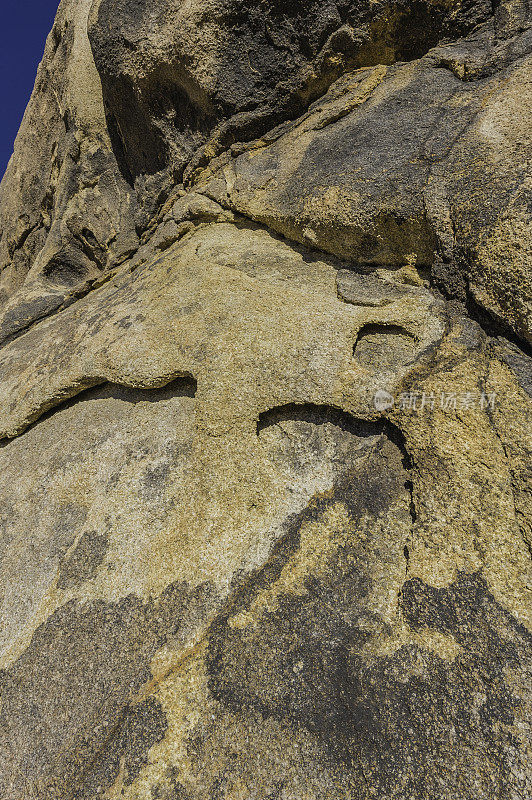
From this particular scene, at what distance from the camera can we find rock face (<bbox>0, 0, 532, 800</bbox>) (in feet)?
4.81

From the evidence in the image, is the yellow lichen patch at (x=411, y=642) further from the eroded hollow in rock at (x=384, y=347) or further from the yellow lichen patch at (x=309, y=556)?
the eroded hollow in rock at (x=384, y=347)

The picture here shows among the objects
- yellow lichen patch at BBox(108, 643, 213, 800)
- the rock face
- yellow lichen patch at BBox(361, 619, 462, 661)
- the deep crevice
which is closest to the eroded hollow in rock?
the rock face

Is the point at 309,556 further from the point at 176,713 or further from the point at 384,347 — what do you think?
the point at 384,347

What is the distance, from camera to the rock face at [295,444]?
1.47 m

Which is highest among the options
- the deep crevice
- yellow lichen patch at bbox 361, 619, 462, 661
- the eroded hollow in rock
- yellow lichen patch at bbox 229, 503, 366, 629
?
the deep crevice

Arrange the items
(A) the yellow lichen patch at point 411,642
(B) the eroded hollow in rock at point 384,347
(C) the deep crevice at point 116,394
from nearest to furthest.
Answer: (A) the yellow lichen patch at point 411,642 → (B) the eroded hollow in rock at point 384,347 → (C) the deep crevice at point 116,394

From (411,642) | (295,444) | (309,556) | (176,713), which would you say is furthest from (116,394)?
(411,642)

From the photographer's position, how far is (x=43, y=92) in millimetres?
4660

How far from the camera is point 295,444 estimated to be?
203 centimetres

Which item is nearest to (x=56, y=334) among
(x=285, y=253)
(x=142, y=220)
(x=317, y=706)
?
(x=142, y=220)

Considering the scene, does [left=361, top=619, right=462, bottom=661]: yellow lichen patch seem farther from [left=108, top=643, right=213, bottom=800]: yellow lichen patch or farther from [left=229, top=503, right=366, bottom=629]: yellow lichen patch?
[left=108, top=643, right=213, bottom=800]: yellow lichen patch

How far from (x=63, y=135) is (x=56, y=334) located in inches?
87.5

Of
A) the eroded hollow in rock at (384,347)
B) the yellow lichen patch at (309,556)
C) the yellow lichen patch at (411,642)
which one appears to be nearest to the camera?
the yellow lichen patch at (411,642)

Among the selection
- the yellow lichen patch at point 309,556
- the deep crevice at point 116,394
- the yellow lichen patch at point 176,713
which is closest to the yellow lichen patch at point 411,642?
the yellow lichen patch at point 309,556
